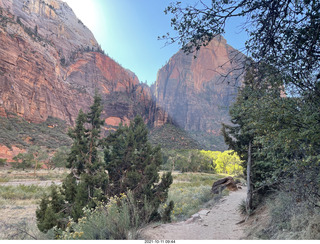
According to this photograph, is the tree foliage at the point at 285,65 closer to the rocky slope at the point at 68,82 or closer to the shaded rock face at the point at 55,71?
the rocky slope at the point at 68,82

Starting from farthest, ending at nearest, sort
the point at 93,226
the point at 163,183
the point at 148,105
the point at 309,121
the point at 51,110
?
1. the point at 148,105
2. the point at 51,110
3. the point at 163,183
4. the point at 93,226
5. the point at 309,121

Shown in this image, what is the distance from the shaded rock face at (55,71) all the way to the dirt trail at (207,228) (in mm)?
54473

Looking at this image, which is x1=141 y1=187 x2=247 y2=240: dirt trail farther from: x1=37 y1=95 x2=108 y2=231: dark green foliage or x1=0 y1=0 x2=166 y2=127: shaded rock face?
x1=0 y1=0 x2=166 y2=127: shaded rock face

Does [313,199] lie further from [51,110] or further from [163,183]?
[51,110]

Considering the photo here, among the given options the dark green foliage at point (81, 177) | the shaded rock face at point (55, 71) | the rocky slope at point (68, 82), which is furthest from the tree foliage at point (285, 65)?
the shaded rock face at point (55, 71)

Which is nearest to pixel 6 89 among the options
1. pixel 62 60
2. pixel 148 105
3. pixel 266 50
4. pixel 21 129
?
pixel 21 129

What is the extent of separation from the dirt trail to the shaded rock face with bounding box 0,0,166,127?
54.5 m

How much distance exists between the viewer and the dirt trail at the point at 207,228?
17.1 feet

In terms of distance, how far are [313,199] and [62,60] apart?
13626 centimetres

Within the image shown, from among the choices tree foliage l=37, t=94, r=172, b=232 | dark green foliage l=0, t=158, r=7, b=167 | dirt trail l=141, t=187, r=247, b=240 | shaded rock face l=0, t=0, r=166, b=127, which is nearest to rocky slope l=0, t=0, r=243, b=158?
shaded rock face l=0, t=0, r=166, b=127

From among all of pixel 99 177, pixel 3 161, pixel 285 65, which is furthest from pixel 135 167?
pixel 3 161

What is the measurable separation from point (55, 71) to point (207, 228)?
10797 centimetres

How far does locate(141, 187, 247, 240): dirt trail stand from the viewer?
17.1 feet

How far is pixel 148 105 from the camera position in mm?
149750
